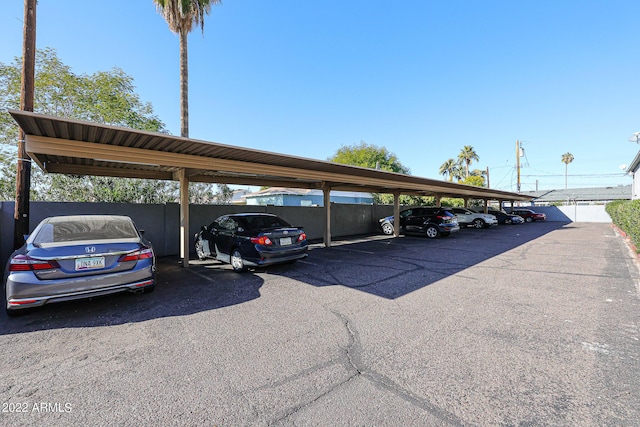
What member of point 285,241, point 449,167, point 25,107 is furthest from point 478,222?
point 449,167

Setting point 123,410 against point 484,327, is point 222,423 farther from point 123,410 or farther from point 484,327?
point 484,327

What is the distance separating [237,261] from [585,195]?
205ft

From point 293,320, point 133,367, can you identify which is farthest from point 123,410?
point 293,320

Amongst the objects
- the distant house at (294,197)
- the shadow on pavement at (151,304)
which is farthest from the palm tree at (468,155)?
the shadow on pavement at (151,304)

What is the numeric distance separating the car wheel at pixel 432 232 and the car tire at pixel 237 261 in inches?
418

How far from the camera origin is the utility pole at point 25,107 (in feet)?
21.0

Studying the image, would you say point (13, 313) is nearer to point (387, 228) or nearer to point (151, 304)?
point (151, 304)

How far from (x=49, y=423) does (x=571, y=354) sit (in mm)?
4816

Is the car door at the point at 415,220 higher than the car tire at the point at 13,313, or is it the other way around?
the car door at the point at 415,220

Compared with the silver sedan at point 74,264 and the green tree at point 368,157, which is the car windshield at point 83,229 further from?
the green tree at point 368,157

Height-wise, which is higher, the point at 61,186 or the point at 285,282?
the point at 61,186

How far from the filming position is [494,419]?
2125mm

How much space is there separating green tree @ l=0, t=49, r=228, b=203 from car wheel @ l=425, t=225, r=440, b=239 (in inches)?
504

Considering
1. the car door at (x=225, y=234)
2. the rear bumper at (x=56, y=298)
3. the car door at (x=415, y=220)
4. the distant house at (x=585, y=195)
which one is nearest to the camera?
the rear bumper at (x=56, y=298)
